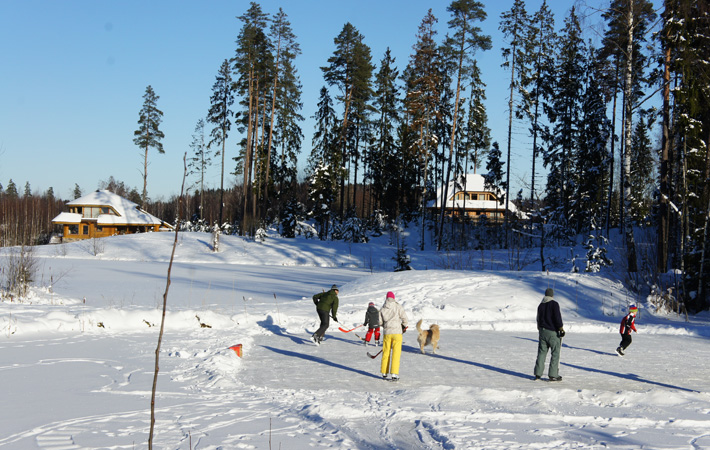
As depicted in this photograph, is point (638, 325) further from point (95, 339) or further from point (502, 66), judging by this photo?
point (502, 66)

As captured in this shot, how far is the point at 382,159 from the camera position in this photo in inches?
2189

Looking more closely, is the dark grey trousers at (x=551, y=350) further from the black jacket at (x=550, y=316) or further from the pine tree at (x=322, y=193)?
the pine tree at (x=322, y=193)

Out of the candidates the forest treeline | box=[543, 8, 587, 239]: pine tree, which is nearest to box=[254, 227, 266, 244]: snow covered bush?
the forest treeline

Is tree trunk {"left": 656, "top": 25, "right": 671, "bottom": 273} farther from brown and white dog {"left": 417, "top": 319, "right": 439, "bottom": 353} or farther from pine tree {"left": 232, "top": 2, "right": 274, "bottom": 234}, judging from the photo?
pine tree {"left": 232, "top": 2, "right": 274, "bottom": 234}

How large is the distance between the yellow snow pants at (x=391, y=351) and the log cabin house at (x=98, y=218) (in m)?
58.6

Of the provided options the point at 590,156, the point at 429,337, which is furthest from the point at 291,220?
the point at 429,337

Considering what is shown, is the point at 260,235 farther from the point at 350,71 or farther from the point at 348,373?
the point at 348,373

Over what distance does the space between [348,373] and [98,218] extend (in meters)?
60.0

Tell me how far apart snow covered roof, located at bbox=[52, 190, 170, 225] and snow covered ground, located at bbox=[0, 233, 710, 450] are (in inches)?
1688

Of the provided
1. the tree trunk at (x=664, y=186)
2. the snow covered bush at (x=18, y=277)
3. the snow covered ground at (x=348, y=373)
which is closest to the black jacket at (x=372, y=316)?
the snow covered ground at (x=348, y=373)

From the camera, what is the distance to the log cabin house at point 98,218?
205 ft

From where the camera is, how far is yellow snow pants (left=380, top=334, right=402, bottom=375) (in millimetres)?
10047

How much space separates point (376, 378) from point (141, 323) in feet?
27.4

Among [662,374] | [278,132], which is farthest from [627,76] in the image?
[278,132]
